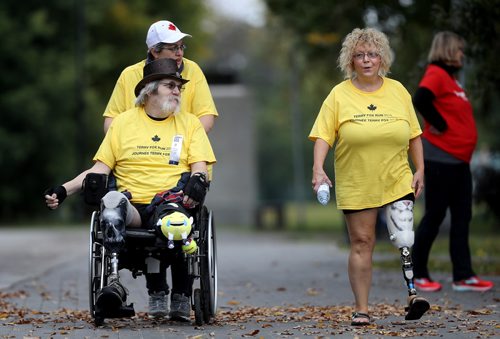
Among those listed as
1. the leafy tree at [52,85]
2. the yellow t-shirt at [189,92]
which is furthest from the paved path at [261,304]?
the leafy tree at [52,85]

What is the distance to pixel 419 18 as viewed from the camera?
19.1 m

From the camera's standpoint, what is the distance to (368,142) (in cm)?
778

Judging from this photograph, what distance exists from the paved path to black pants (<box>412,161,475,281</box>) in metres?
0.28

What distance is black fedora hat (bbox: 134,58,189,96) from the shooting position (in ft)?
26.1

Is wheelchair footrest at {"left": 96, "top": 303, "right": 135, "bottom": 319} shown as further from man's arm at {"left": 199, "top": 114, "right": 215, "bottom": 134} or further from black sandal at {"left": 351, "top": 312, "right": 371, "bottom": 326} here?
man's arm at {"left": 199, "top": 114, "right": 215, "bottom": 134}

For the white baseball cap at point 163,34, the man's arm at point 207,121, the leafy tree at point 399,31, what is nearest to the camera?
the white baseball cap at point 163,34

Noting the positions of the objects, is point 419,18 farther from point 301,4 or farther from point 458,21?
point 458,21

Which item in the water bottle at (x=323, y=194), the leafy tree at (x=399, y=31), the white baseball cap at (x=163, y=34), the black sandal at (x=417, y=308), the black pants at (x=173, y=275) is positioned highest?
the leafy tree at (x=399, y=31)

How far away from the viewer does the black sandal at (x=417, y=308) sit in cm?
744

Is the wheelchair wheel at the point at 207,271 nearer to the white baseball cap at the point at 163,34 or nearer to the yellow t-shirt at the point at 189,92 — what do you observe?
the yellow t-shirt at the point at 189,92

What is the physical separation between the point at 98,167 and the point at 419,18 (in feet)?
39.3

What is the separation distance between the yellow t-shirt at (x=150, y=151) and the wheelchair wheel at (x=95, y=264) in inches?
14.0

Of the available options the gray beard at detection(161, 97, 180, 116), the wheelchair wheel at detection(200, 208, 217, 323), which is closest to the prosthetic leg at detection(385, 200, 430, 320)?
the wheelchair wheel at detection(200, 208, 217, 323)

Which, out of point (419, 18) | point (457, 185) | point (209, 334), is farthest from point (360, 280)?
point (419, 18)
